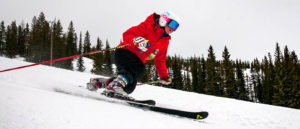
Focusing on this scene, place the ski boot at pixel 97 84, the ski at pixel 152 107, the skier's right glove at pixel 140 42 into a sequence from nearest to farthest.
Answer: the ski at pixel 152 107 < the skier's right glove at pixel 140 42 < the ski boot at pixel 97 84

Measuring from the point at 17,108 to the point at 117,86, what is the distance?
168cm

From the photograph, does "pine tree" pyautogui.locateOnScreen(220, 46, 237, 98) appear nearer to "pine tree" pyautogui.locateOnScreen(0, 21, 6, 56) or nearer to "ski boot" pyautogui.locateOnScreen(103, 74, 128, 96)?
"ski boot" pyautogui.locateOnScreen(103, 74, 128, 96)

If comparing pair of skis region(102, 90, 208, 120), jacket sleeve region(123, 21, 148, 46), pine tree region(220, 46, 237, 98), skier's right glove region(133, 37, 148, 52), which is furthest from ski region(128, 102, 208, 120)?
pine tree region(220, 46, 237, 98)

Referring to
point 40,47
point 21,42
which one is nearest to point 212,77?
point 40,47

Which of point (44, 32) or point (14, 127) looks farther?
point (44, 32)

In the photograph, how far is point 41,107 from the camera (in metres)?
1.58

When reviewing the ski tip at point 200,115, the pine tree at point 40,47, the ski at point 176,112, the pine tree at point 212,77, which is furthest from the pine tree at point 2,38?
the ski tip at point 200,115

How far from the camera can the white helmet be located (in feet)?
10.6

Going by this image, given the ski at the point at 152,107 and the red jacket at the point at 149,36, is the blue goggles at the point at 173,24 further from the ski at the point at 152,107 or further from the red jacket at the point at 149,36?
the ski at the point at 152,107

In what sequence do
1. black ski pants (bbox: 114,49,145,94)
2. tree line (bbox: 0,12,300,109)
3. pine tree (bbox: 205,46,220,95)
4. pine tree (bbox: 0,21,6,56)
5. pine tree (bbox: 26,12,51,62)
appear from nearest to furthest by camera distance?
black ski pants (bbox: 114,49,145,94)
tree line (bbox: 0,12,300,109)
pine tree (bbox: 205,46,220,95)
pine tree (bbox: 26,12,51,62)
pine tree (bbox: 0,21,6,56)

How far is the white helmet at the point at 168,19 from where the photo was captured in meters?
3.23

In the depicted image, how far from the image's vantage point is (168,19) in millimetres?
3232

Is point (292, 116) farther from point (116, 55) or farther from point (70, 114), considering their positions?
point (70, 114)

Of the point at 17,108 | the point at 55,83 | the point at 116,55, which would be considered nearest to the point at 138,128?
the point at 17,108
